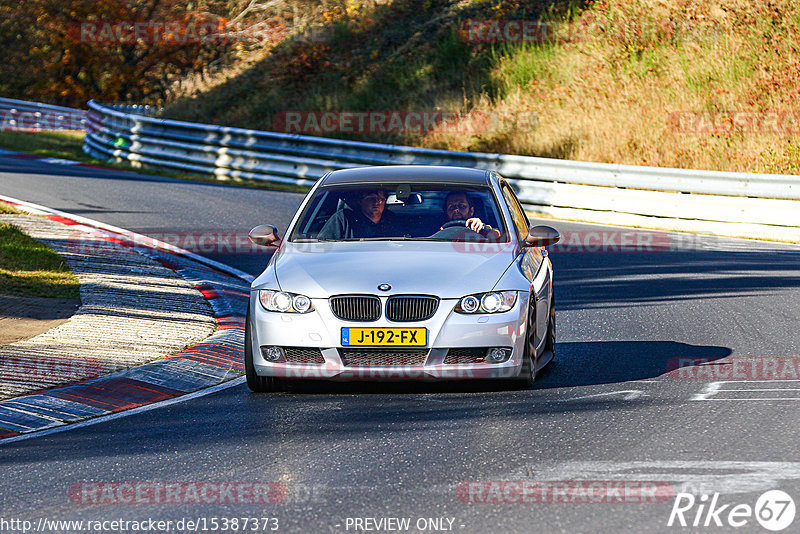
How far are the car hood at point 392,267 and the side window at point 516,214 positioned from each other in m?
0.48

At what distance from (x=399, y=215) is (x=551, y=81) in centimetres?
2154

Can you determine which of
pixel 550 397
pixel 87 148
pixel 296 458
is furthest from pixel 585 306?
pixel 87 148

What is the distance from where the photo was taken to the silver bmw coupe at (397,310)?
7.90 metres

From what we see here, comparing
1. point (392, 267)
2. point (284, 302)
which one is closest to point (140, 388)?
point (284, 302)

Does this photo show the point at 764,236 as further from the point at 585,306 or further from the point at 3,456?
the point at 3,456

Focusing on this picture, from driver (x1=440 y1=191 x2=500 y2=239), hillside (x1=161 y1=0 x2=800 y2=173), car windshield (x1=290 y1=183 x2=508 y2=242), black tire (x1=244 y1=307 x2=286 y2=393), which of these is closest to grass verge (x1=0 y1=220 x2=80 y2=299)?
car windshield (x1=290 y1=183 x2=508 y2=242)

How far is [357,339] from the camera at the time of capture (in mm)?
7902

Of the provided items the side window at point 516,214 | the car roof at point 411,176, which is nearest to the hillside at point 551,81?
the side window at point 516,214

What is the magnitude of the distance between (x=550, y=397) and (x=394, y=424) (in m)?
1.28

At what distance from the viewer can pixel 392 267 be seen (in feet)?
26.9

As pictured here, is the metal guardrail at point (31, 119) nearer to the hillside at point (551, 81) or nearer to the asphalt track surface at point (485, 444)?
the hillside at point (551, 81)

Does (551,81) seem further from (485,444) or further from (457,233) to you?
(485,444)

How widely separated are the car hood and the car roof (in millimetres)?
751

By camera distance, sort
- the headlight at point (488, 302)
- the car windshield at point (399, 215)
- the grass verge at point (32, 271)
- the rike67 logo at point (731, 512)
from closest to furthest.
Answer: the rike67 logo at point (731, 512), the headlight at point (488, 302), the car windshield at point (399, 215), the grass verge at point (32, 271)
